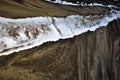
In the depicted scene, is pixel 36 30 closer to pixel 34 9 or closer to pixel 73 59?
pixel 34 9

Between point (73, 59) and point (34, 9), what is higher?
point (34, 9)

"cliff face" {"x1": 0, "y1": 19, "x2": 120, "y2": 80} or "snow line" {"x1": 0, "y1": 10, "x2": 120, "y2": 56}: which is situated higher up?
"snow line" {"x1": 0, "y1": 10, "x2": 120, "y2": 56}

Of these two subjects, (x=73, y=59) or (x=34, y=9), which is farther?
(x=73, y=59)

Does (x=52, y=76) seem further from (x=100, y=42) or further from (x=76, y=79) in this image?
(x=100, y=42)

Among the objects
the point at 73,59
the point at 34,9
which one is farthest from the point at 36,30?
the point at 73,59

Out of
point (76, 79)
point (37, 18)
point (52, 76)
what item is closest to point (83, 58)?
point (76, 79)
